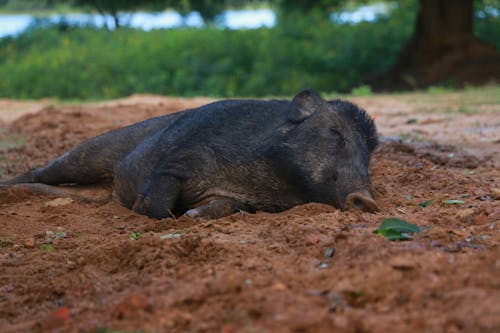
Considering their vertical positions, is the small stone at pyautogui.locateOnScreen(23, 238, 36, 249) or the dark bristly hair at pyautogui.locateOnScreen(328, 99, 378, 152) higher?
the dark bristly hair at pyautogui.locateOnScreen(328, 99, 378, 152)

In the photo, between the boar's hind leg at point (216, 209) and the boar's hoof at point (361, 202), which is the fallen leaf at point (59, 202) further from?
the boar's hoof at point (361, 202)

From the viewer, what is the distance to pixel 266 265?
332 cm

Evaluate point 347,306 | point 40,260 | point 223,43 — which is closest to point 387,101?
point 223,43

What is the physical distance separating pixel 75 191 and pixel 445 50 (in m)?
11.4

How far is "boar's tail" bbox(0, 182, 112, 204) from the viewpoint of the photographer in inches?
239

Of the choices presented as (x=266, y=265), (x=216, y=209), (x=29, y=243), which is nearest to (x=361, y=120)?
(x=216, y=209)

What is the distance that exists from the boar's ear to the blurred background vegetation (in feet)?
33.7

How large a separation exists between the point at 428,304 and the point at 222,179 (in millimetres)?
2607

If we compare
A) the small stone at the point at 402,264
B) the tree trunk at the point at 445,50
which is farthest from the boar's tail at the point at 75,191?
the tree trunk at the point at 445,50

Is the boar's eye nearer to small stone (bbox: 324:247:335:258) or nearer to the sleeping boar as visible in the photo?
the sleeping boar

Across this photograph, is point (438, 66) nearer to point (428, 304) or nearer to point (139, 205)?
point (139, 205)

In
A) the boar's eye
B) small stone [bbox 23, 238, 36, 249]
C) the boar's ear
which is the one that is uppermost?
the boar's ear

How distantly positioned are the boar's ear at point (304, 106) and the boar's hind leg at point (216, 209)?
663mm

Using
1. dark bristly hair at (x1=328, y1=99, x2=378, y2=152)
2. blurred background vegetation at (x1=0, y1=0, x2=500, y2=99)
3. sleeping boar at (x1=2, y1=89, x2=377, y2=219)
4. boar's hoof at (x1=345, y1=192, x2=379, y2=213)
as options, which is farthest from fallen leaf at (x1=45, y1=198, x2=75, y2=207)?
blurred background vegetation at (x1=0, y1=0, x2=500, y2=99)
